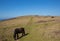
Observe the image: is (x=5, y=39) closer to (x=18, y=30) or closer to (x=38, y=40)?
(x=18, y=30)

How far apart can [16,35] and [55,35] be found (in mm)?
9322

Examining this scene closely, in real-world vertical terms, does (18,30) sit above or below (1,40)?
above

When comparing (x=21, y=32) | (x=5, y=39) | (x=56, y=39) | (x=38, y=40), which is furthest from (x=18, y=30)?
(x=56, y=39)

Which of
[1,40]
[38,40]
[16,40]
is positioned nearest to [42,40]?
[38,40]

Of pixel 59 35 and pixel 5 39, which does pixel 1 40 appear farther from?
pixel 59 35

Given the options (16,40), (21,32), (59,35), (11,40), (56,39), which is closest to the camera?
(56,39)

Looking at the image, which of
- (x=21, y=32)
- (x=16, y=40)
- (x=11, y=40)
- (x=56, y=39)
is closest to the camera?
(x=56, y=39)

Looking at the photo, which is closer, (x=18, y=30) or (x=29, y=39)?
(x=29, y=39)

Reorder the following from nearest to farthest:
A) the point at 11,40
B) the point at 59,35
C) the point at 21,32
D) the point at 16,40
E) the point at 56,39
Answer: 1. the point at 56,39
2. the point at 59,35
3. the point at 16,40
4. the point at 11,40
5. the point at 21,32

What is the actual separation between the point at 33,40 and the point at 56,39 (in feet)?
13.9

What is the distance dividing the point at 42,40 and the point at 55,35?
11.3 ft

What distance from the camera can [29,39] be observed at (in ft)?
93.8

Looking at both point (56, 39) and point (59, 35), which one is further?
point (59, 35)

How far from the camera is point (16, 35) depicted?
3316 centimetres
